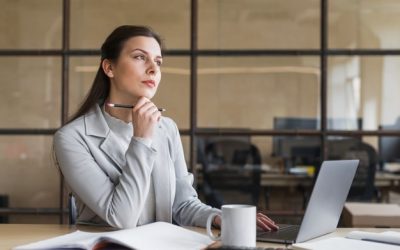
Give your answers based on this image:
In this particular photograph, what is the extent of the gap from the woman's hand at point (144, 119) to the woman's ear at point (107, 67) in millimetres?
245

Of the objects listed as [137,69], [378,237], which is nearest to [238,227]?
[378,237]

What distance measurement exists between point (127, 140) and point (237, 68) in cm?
133

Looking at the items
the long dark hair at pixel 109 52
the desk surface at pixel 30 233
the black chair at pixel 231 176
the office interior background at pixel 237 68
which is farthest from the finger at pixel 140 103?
the black chair at pixel 231 176

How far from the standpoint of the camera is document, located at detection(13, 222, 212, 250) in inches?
50.4

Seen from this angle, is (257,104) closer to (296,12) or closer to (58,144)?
(296,12)

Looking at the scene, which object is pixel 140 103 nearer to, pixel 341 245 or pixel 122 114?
pixel 122 114

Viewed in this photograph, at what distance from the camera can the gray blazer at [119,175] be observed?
173cm

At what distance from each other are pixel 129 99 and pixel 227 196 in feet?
4.65

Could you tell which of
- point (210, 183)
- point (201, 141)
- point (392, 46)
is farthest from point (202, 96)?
point (392, 46)

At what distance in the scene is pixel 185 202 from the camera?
1.98m

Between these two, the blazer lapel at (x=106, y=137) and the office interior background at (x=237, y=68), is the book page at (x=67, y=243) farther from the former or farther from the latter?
the office interior background at (x=237, y=68)

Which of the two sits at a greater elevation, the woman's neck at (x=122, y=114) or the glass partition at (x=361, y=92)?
the glass partition at (x=361, y=92)

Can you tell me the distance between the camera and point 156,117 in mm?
1810

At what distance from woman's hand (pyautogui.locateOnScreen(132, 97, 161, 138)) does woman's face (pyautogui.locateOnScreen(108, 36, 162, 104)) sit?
0.31ft
